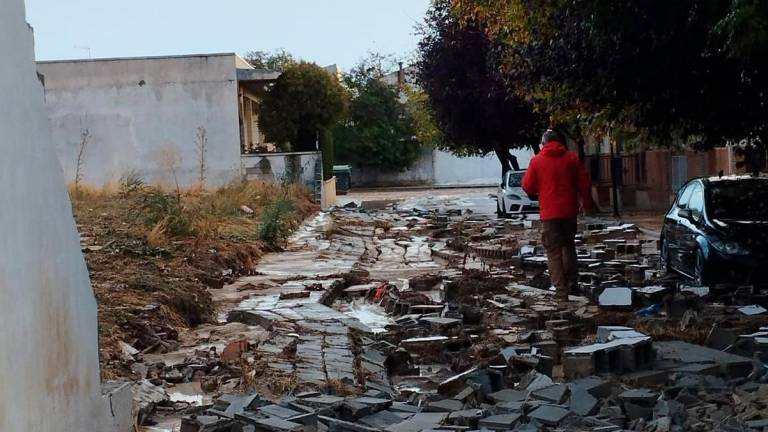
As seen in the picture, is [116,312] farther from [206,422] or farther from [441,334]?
[206,422]

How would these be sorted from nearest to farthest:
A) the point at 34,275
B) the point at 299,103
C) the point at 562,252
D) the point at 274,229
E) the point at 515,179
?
the point at 34,275
the point at 562,252
the point at 274,229
the point at 515,179
the point at 299,103

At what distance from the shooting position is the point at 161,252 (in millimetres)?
13578

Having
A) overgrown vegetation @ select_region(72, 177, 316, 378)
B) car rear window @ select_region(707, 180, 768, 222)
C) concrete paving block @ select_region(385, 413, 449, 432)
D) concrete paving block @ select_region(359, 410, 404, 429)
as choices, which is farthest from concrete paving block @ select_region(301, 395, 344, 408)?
car rear window @ select_region(707, 180, 768, 222)

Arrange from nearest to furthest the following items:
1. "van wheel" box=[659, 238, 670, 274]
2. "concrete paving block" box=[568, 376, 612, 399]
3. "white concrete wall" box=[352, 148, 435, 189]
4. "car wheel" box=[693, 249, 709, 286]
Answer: "concrete paving block" box=[568, 376, 612, 399], "car wheel" box=[693, 249, 709, 286], "van wheel" box=[659, 238, 670, 274], "white concrete wall" box=[352, 148, 435, 189]

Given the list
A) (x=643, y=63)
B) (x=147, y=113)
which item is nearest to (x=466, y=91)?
(x=147, y=113)

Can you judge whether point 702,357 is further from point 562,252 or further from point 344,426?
point 562,252

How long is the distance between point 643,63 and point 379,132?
160 feet

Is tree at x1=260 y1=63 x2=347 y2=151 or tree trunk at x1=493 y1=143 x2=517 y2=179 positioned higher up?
tree at x1=260 y1=63 x2=347 y2=151

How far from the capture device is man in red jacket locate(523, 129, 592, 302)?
11.3 metres

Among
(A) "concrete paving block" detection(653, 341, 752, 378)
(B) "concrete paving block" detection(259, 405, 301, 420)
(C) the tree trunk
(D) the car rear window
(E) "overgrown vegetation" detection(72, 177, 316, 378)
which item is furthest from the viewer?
(C) the tree trunk

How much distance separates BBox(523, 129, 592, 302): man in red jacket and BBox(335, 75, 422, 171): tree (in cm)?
4730

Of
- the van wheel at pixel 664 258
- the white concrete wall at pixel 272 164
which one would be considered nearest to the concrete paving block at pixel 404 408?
the van wheel at pixel 664 258

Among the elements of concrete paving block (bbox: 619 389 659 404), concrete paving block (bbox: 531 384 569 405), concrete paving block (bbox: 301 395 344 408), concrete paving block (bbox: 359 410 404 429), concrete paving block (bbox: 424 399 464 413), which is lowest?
concrete paving block (bbox: 359 410 404 429)

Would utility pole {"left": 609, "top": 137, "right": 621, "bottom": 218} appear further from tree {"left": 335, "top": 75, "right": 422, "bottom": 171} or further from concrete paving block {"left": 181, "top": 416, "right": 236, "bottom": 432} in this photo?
tree {"left": 335, "top": 75, "right": 422, "bottom": 171}
